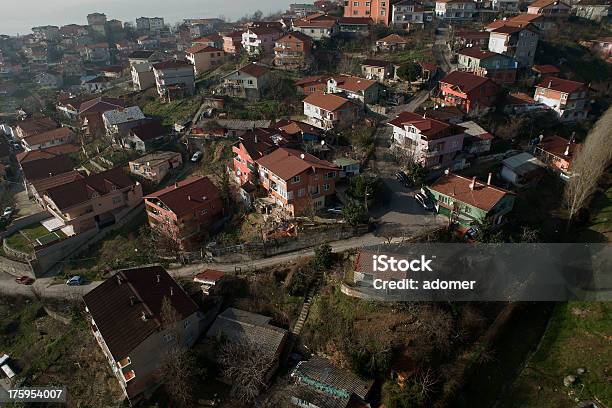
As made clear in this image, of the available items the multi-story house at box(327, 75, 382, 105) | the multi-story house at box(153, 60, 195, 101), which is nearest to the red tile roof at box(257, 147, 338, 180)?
the multi-story house at box(327, 75, 382, 105)

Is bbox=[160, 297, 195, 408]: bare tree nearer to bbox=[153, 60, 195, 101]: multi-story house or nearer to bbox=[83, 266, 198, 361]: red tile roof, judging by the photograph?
bbox=[83, 266, 198, 361]: red tile roof

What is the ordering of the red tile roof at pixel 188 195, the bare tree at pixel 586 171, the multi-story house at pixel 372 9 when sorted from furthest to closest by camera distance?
the multi-story house at pixel 372 9
the red tile roof at pixel 188 195
the bare tree at pixel 586 171

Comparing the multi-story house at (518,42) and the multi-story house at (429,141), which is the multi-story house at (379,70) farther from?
the multi-story house at (429,141)

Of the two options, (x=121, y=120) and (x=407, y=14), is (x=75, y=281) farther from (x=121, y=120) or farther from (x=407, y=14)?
(x=407, y=14)

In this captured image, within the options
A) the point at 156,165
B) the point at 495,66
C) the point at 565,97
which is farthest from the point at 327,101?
the point at 565,97

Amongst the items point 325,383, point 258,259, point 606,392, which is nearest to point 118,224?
point 258,259

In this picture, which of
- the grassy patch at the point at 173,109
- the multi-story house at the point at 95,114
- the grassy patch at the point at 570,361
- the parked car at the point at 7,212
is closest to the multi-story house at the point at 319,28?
the grassy patch at the point at 173,109
